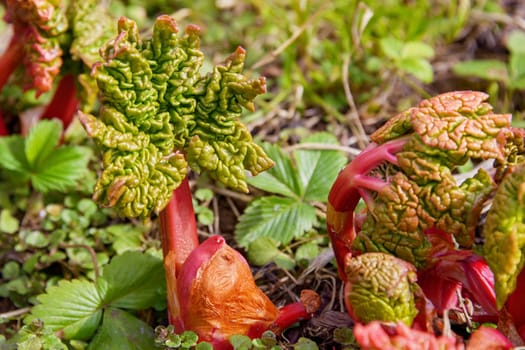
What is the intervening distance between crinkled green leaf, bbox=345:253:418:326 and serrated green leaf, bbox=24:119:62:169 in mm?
1467

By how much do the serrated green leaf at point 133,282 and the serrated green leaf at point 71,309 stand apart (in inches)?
1.6

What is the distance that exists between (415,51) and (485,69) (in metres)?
0.39

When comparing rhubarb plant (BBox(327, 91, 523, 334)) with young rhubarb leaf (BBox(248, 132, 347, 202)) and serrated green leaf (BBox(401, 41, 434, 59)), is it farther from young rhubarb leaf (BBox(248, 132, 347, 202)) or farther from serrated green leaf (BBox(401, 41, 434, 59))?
serrated green leaf (BBox(401, 41, 434, 59))

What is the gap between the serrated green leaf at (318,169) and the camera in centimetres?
248

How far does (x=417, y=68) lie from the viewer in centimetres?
303

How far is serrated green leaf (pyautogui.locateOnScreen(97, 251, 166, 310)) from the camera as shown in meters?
2.15

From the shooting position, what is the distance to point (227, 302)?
1819 mm

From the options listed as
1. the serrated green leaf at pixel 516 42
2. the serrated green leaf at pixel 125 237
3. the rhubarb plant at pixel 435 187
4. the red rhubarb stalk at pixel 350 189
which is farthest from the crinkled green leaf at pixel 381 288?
the serrated green leaf at pixel 516 42

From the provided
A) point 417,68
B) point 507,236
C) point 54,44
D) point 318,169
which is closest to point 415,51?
point 417,68

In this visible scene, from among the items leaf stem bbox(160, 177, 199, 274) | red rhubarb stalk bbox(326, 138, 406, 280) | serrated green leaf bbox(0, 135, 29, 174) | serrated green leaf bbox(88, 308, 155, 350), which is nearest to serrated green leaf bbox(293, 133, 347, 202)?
red rhubarb stalk bbox(326, 138, 406, 280)

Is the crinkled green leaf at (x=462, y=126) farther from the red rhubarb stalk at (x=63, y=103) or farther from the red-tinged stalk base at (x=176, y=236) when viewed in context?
the red rhubarb stalk at (x=63, y=103)

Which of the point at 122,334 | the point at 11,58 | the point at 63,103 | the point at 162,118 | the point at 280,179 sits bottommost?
the point at 122,334

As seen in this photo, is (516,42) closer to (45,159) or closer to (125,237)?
(125,237)

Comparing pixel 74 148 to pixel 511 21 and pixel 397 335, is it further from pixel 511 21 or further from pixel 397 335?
pixel 511 21
